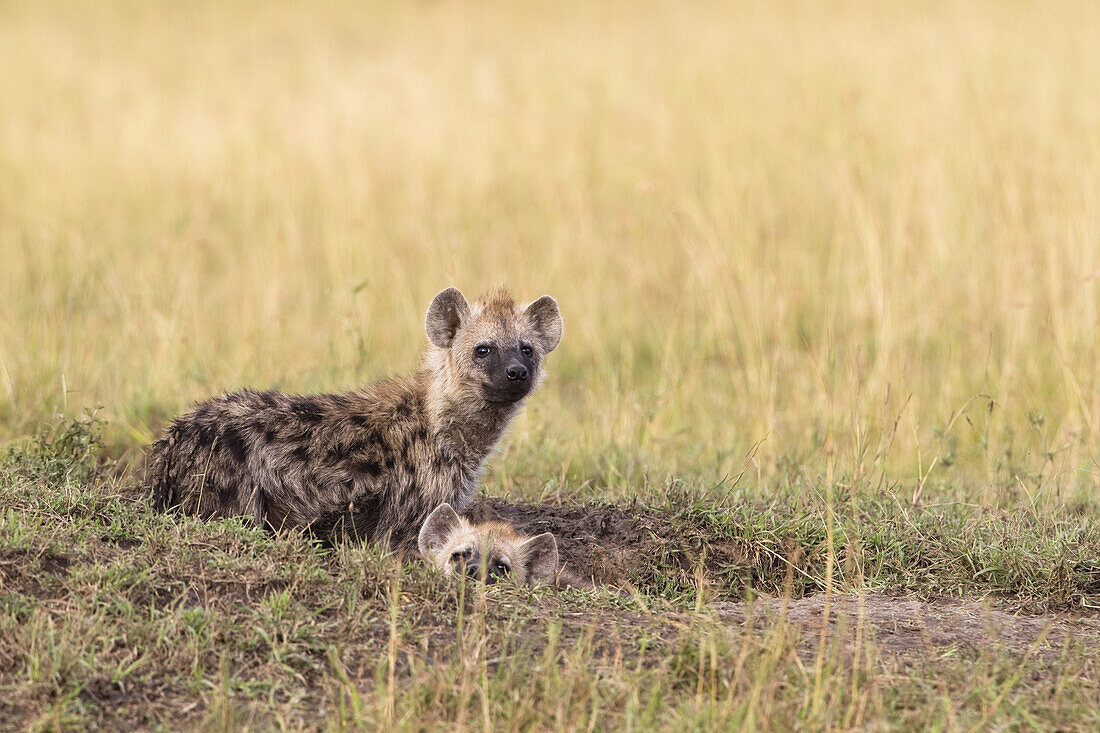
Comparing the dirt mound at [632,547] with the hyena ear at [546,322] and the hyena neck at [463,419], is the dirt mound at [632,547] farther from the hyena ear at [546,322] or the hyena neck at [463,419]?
the hyena ear at [546,322]

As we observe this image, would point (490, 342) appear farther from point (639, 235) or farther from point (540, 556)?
point (639, 235)

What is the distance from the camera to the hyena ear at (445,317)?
515cm

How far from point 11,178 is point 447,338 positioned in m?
6.35

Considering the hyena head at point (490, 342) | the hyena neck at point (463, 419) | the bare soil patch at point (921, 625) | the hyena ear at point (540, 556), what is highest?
the hyena head at point (490, 342)

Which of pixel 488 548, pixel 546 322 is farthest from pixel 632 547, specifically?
pixel 546 322

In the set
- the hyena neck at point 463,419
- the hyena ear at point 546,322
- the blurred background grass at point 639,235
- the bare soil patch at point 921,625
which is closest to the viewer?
the bare soil patch at point 921,625

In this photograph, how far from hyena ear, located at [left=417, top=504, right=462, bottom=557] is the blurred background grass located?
3.16ft

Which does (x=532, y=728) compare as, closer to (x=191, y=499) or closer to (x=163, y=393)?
(x=191, y=499)

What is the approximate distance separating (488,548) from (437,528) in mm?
385

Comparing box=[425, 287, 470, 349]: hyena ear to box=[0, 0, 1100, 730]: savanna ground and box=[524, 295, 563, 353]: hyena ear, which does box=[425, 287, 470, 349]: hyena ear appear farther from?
box=[0, 0, 1100, 730]: savanna ground

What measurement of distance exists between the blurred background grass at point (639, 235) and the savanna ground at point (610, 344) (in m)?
0.04

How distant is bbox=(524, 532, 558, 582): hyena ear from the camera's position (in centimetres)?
434

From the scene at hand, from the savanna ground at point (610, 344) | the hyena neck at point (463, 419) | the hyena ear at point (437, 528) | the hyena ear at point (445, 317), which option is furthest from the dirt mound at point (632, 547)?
the hyena ear at point (445, 317)

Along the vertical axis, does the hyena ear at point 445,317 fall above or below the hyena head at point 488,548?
above
